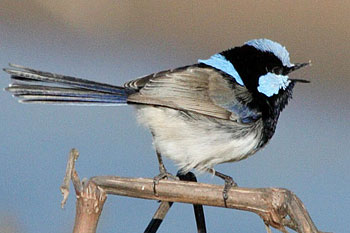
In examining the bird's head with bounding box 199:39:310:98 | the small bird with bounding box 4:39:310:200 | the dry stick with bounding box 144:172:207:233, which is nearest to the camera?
the dry stick with bounding box 144:172:207:233

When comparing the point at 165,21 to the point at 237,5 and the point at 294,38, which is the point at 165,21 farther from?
the point at 294,38

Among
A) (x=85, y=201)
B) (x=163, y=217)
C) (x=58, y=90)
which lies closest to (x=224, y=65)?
(x=58, y=90)

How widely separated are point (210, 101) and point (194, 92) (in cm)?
7

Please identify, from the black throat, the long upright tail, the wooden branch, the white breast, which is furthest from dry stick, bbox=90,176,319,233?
the black throat

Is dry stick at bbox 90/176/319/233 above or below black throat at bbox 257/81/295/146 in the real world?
below

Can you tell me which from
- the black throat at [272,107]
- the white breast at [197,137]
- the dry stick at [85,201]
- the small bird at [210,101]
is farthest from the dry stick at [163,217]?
the black throat at [272,107]

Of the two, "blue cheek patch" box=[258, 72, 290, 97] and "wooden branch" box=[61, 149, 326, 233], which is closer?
"wooden branch" box=[61, 149, 326, 233]

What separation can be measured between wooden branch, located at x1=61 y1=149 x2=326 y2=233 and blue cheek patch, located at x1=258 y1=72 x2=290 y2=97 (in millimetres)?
1147

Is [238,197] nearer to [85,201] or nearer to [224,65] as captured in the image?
[85,201]

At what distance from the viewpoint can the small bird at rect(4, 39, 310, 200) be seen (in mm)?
3115

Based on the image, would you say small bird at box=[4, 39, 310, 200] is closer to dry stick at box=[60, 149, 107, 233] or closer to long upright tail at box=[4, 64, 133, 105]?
long upright tail at box=[4, 64, 133, 105]

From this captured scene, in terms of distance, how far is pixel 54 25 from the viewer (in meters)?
6.84

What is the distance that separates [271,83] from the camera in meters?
3.35

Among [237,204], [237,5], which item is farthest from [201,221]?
[237,5]
